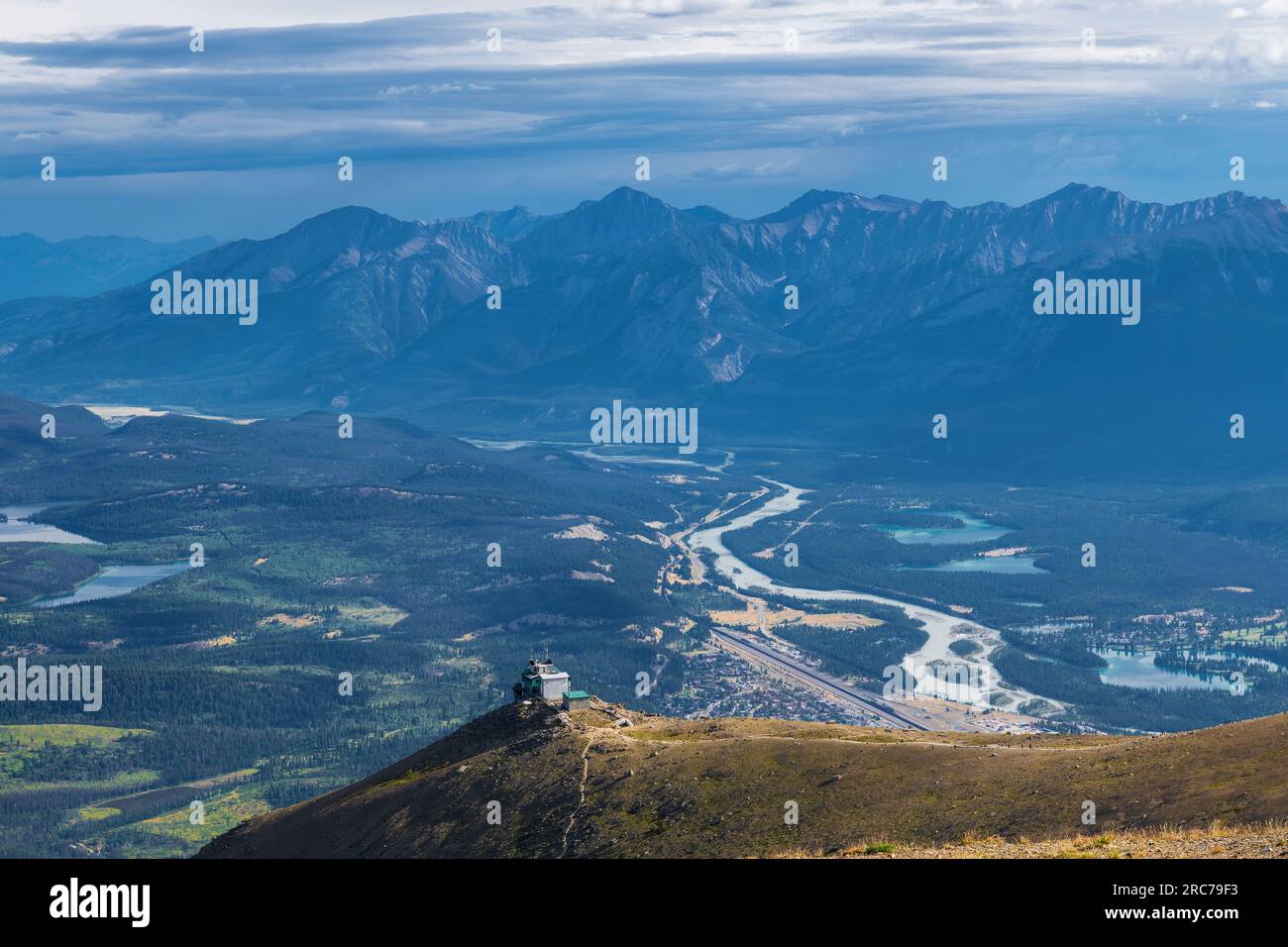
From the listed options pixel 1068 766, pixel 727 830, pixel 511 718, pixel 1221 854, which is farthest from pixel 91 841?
pixel 1221 854

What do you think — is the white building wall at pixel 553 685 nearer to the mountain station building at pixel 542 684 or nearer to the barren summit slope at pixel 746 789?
the mountain station building at pixel 542 684

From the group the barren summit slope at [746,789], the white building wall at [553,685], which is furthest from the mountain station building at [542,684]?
the barren summit slope at [746,789]

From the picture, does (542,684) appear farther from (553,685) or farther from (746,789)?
(746,789)

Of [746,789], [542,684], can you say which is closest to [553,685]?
[542,684]

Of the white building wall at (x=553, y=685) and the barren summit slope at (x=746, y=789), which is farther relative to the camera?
the white building wall at (x=553, y=685)

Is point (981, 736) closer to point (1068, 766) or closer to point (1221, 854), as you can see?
point (1068, 766)

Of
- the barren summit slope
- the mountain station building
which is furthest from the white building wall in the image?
the barren summit slope
